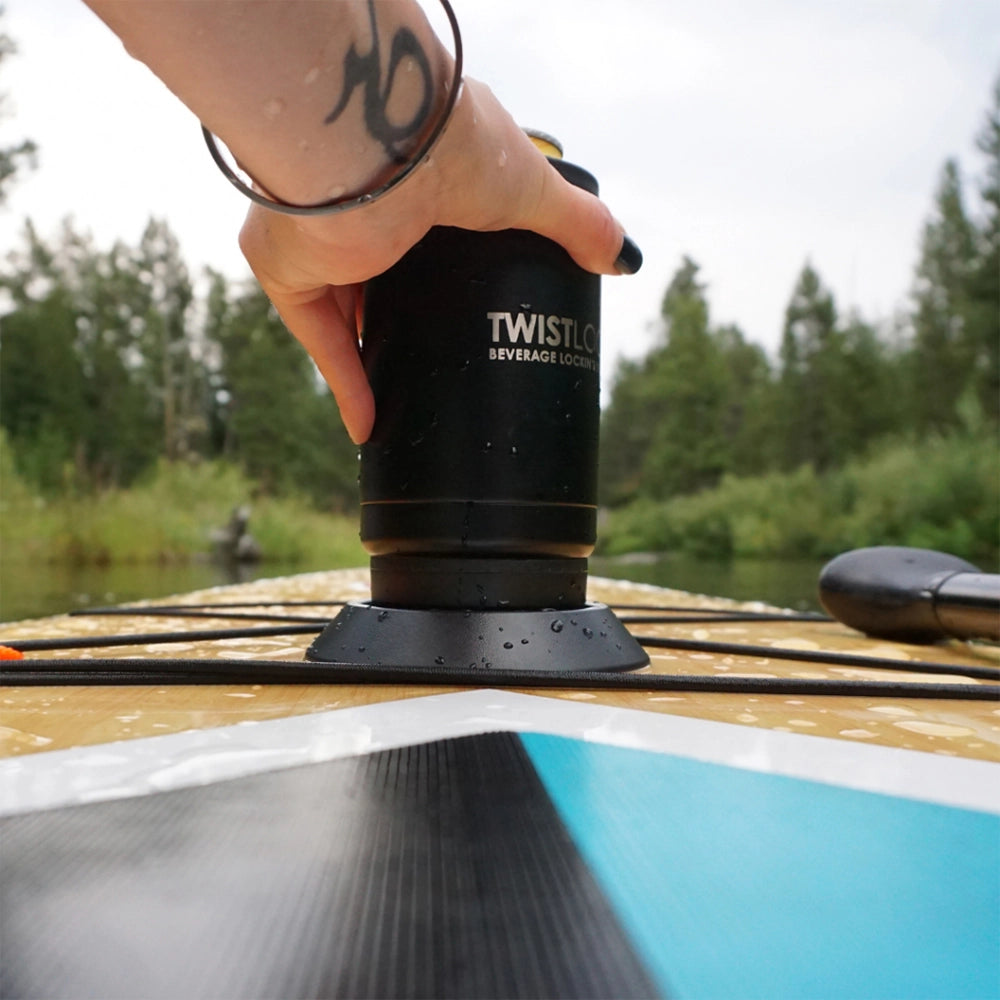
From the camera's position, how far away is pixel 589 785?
1.40ft

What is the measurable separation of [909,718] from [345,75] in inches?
21.3

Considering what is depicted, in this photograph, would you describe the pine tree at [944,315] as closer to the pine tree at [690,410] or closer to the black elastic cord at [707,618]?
the pine tree at [690,410]

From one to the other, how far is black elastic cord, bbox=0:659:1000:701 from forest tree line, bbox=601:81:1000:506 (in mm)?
19921

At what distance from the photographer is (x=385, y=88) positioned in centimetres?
52

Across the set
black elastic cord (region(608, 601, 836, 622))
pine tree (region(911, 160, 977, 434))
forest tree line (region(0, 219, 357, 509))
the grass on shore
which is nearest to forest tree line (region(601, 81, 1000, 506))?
pine tree (region(911, 160, 977, 434))

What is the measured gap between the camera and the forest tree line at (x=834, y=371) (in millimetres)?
19250

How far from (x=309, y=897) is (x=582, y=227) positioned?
1.81ft

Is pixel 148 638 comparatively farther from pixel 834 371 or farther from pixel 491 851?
pixel 834 371

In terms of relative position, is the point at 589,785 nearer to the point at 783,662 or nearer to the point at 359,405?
the point at 359,405

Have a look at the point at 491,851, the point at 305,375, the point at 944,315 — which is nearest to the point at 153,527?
the point at 491,851

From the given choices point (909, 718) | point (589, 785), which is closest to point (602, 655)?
point (909, 718)

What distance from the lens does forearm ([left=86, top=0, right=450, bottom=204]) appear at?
0.44 m

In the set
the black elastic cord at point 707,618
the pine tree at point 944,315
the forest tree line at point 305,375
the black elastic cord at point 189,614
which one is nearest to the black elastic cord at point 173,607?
the black elastic cord at point 189,614

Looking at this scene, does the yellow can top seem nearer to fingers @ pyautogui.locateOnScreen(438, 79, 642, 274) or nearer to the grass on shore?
fingers @ pyautogui.locateOnScreen(438, 79, 642, 274)
